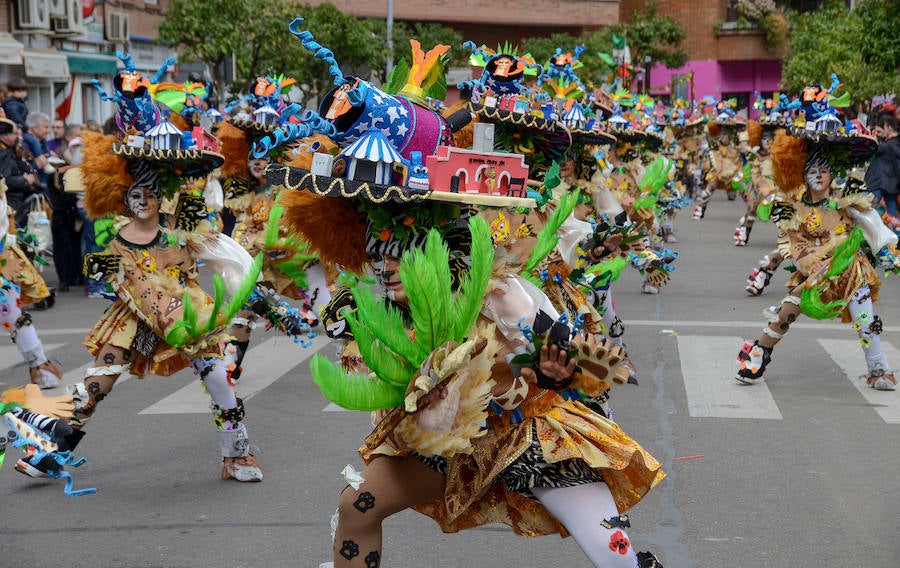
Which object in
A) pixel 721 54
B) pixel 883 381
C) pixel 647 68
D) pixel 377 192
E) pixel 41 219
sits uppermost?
pixel 377 192

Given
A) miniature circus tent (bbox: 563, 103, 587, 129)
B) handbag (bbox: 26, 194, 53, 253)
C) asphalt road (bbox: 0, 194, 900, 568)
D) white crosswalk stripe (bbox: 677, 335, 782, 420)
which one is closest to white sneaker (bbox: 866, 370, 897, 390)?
asphalt road (bbox: 0, 194, 900, 568)

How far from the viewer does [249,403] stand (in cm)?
925

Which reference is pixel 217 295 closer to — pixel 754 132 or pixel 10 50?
pixel 754 132

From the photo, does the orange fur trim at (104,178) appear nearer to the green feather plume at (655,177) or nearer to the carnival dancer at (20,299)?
the carnival dancer at (20,299)

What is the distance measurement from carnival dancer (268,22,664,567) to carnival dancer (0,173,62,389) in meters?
5.94

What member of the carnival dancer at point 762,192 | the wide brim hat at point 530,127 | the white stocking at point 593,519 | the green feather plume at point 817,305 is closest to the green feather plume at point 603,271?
the wide brim hat at point 530,127

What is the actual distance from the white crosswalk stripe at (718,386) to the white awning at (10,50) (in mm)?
17295

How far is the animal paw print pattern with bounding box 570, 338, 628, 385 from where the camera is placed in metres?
3.93

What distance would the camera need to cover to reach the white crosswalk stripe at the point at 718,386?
8.80 meters

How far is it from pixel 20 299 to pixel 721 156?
19.4 meters

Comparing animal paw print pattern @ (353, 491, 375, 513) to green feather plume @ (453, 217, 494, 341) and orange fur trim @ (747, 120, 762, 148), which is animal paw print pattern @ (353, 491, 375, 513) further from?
orange fur trim @ (747, 120, 762, 148)

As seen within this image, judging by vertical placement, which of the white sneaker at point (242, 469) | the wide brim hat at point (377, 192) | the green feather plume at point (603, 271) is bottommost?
the white sneaker at point (242, 469)

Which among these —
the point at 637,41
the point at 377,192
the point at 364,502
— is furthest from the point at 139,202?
the point at 637,41

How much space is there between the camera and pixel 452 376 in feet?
12.9
